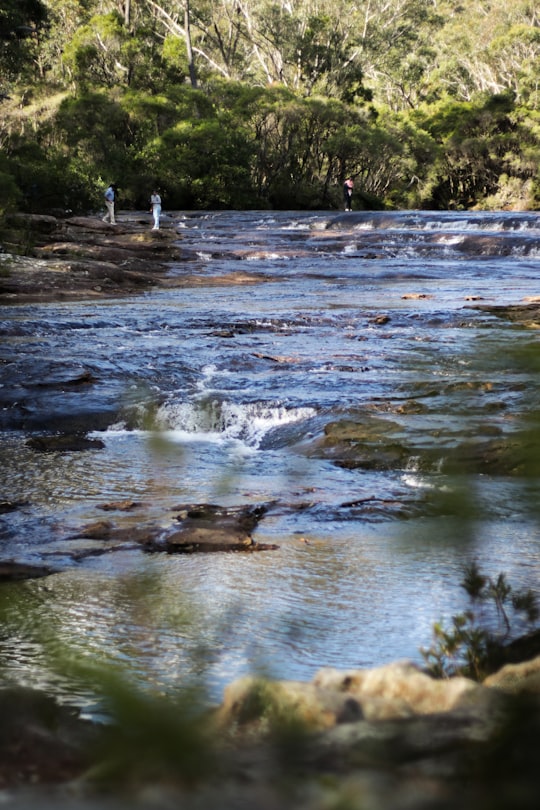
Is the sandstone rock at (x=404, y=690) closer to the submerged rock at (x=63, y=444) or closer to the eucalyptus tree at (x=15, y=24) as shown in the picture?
the submerged rock at (x=63, y=444)

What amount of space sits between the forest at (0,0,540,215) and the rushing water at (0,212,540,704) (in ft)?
59.8

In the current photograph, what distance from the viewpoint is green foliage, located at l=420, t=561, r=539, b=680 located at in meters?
0.98

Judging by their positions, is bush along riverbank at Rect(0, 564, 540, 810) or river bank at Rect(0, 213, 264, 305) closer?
bush along riverbank at Rect(0, 564, 540, 810)

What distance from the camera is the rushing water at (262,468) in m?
2.31

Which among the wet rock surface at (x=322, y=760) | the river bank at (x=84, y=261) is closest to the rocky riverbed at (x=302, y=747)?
the wet rock surface at (x=322, y=760)

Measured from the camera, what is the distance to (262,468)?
6.74 meters

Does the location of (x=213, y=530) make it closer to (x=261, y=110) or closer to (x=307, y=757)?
(x=307, y=757)

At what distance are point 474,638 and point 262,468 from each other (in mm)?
5764

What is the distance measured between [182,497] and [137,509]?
0.27 meters

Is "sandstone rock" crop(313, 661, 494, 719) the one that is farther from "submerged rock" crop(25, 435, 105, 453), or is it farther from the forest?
the forest

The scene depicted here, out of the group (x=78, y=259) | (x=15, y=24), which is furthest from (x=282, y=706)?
(x=15, y=24)

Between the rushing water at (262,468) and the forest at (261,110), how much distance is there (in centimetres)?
1821

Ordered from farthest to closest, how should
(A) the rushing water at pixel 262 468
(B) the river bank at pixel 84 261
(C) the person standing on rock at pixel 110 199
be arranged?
(C) the person standing on rock at pixel 110 199, (B) the river bank at pixel 84 261, (A) the rushing water at pixel 262 468

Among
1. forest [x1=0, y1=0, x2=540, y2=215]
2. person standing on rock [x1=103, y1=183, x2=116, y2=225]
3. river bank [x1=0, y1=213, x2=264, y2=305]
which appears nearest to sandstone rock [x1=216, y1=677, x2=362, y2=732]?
river bank [x1=0, y1=213, x2=264, y2=305]
